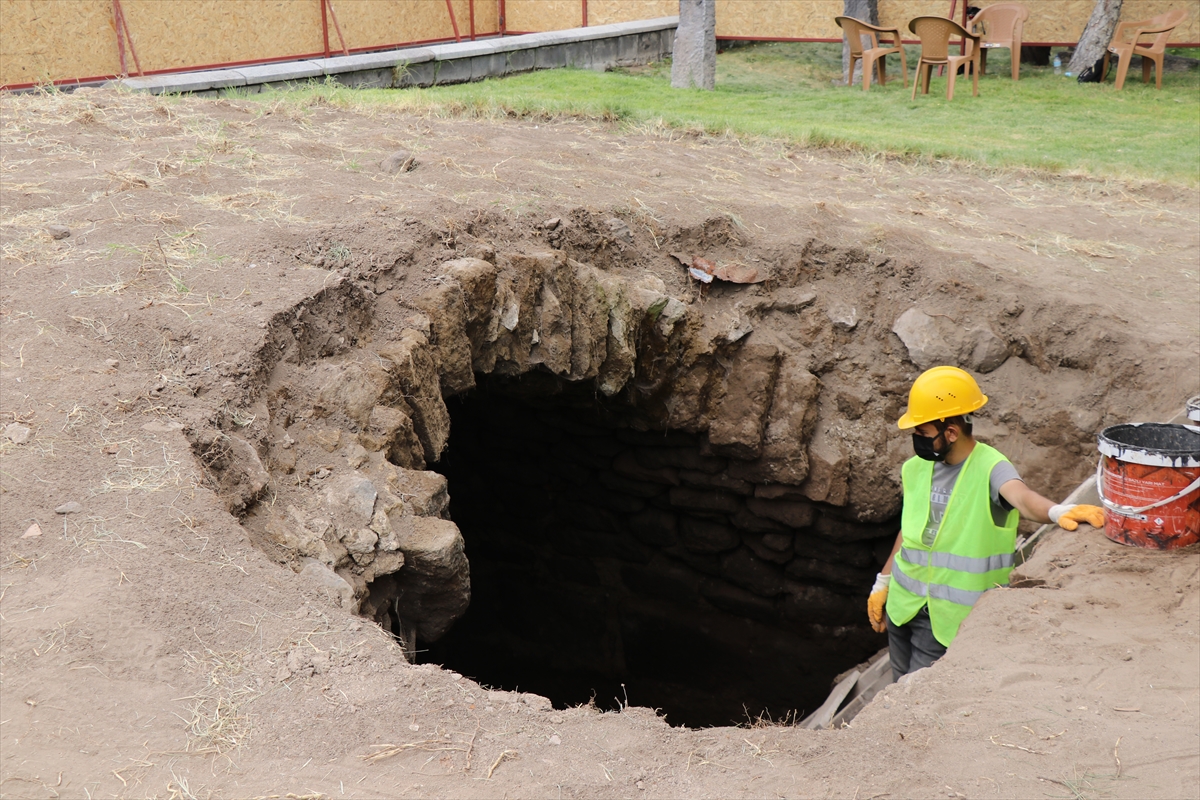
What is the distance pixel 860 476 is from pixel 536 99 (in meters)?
5.41

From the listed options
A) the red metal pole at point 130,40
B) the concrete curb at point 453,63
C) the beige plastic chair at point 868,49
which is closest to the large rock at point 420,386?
the concrete curb at point 453,63

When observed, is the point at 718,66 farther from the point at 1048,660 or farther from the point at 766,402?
the point at 1048,660

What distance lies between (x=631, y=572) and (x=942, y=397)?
13.8 ft

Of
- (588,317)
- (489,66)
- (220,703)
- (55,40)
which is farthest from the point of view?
(489,66)

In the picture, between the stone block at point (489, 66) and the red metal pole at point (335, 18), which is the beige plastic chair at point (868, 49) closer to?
the stone block at point (489, 66)

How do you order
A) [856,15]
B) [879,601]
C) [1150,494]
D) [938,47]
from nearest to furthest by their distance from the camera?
[1150,494], [879,601], [938,47], [856,15]

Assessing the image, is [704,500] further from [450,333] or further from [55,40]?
[55,40]

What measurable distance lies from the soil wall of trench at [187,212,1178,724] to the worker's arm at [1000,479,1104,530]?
1.49 meters

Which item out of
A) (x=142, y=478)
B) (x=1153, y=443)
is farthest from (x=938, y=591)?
(x=142, y=478)

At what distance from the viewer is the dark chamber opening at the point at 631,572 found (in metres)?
7.35

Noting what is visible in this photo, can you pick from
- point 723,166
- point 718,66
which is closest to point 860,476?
point 723,166

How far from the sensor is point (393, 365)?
4.84m

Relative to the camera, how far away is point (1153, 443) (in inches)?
180

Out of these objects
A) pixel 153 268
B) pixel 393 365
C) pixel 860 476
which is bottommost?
pixel 860 476
